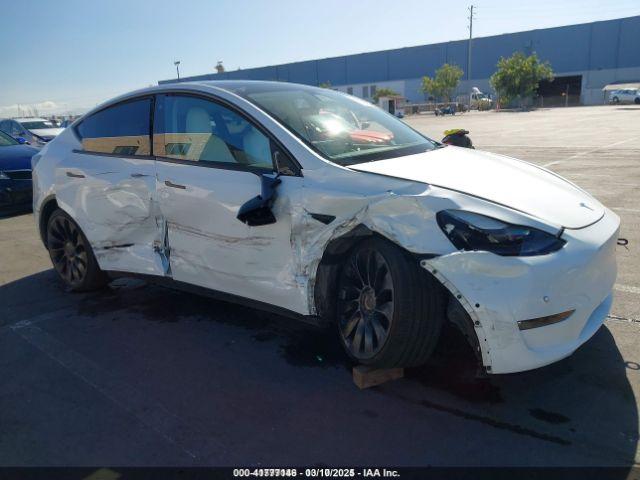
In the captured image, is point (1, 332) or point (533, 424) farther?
point (1, 332)

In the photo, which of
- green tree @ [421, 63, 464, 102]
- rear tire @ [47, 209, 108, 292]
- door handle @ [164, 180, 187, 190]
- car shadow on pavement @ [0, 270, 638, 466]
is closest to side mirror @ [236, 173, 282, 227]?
door handle @ [164, 180, 187, 190]

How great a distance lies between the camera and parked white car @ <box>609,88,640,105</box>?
165ft

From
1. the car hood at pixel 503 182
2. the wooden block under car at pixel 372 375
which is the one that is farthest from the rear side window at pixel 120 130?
the wooden block under car at pixel 372 375

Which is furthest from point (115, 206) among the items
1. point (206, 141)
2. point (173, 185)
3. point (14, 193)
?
point (14, 193)

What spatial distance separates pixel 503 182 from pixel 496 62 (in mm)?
78632

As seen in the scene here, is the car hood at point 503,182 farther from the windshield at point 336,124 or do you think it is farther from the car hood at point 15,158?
the car hood at point 15,158

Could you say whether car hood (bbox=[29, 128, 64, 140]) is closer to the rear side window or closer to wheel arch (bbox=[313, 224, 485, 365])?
the rear side window

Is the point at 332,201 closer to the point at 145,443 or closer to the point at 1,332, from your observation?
the point at 145,443

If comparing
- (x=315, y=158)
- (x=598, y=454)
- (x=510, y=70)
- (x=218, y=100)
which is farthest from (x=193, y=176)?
(x=510, y=70)

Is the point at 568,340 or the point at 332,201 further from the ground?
the point at 332,201

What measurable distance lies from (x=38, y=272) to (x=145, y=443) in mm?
3704

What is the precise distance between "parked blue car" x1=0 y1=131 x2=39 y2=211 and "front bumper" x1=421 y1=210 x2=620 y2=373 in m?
8.22

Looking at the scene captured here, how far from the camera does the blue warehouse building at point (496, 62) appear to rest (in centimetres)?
6394

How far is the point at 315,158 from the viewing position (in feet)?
10.0
